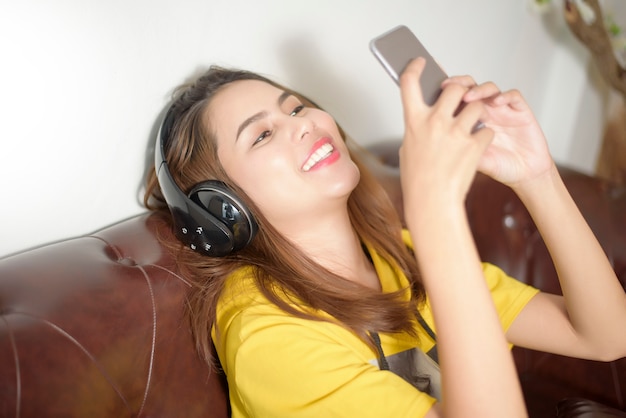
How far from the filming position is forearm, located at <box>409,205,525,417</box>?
811 millimetres

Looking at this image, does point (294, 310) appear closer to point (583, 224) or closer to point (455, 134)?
point (455, 134)

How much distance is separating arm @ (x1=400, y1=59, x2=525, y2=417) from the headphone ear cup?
33cm

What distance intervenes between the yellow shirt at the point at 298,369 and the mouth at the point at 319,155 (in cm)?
24

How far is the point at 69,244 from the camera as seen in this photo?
1.05 meters

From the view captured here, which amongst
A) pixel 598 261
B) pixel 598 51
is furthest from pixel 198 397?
pixel 598 51

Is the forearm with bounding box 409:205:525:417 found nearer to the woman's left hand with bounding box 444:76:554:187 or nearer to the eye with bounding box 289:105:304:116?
the woman's left hand with bounding box 444:76:554:187

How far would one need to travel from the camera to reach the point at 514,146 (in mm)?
1105

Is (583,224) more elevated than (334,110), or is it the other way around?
(334,110)

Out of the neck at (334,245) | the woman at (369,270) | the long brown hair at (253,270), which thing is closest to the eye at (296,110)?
the woman at (369,270)

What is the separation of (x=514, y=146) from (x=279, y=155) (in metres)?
0.44

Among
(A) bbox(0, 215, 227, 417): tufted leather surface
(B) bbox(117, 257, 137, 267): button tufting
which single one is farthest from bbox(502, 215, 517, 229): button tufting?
(B) bbox(117, 257, 137, 267): button tufting

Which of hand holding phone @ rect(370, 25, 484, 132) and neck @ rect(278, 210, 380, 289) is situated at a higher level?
hand holding phone @ rect(370, 25, 484, 132)

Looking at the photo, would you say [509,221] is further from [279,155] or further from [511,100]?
[279,155]

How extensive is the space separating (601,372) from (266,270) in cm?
89
